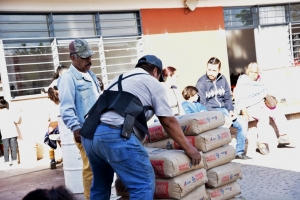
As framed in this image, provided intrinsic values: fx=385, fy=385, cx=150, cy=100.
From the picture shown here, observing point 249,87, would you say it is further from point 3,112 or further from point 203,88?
point 3,112

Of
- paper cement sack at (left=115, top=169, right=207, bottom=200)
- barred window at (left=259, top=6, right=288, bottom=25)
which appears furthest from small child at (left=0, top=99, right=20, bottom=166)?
barred window at (left=259, top=6, right=288, bottom=25)

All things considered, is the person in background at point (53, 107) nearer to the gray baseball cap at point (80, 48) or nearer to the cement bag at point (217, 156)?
the gray baseball cap at point (80, 48)

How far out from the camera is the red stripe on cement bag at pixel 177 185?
3.48 meters

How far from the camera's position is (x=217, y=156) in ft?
13.6

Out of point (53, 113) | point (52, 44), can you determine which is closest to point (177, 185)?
point (53, 113)

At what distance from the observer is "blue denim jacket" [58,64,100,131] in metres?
3.99

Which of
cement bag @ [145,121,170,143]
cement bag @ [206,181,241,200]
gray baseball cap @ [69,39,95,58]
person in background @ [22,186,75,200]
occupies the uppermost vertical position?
gray baseball cap @ [69,39,95,58]

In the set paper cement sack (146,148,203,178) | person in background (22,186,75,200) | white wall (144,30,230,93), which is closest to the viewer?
person in background (22,186,75,200)

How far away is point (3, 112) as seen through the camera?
788 centimetres

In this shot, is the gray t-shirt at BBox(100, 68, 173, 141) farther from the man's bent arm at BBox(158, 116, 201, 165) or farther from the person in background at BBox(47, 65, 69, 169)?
the person in background at BBox(47, 65, 69, 169)

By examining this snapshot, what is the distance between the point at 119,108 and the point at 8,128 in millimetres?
5402

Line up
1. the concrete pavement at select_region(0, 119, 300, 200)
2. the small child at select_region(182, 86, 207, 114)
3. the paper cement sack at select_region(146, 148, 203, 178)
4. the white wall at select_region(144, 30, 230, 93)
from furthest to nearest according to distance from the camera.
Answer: the white wall at select_region(144, 30, 230, 93), the small child at select_region(182, 86, 207, 114), the concrete pavement at select_region(0, 119, 300, 200), the paper cement sack at select_region(146, 148, 203, 178)

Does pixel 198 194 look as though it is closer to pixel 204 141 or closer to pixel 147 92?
pixel 204 141

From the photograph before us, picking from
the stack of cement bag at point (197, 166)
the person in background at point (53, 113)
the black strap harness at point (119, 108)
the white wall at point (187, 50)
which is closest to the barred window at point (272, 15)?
the white wall at point (187, 50)
